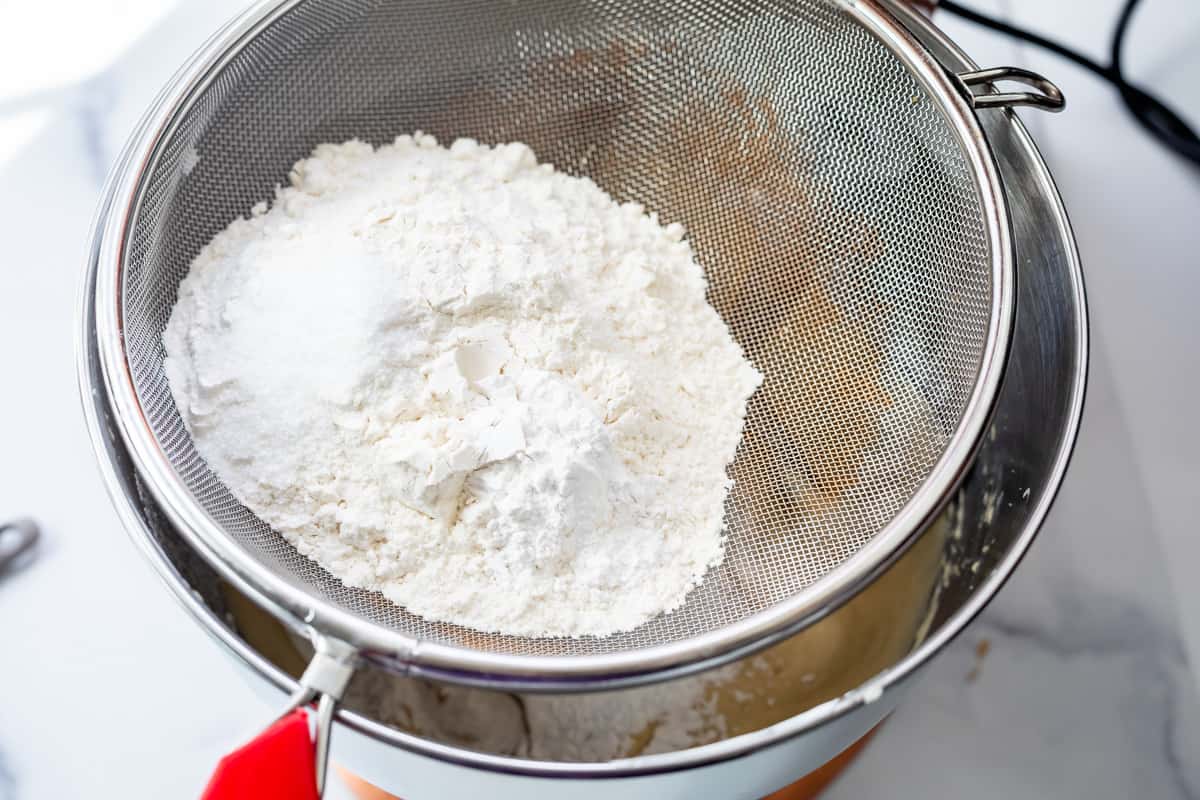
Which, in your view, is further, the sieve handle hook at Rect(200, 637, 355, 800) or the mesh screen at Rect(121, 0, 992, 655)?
the mesh screen at Rect(121, 0, 992, 655)

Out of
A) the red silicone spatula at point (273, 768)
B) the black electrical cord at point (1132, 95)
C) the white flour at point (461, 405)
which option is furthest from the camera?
the black electrical cord at point (1132, 95)

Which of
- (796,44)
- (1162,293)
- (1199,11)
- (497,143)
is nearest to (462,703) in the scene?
(497,143)

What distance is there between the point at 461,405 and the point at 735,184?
36cm

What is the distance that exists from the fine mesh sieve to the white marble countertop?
188 mm

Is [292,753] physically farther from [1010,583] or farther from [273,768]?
[1010,583]

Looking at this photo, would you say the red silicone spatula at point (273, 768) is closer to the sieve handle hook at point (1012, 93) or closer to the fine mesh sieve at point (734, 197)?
the fine mesh sieve at point (734, 197)

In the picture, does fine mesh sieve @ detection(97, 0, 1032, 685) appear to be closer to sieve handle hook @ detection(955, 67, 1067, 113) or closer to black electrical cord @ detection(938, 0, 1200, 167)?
sieve handle hook @ detection(955, 67, 1067, 113)

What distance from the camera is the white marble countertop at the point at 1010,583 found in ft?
2.59

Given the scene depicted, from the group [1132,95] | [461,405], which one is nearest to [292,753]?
[461,405]

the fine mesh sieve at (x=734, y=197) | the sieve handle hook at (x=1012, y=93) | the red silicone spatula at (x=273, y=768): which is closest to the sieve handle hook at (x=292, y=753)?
the red silicone spatula at (x=273, y=768)

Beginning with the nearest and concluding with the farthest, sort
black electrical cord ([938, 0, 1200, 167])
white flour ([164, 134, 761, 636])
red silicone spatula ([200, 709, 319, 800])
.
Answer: red silicone spatula ([200, 709, 319, 800]) < white flour ([164, 134, 761, 636]) < black electrical cord ([938, 0, 1200, 167])

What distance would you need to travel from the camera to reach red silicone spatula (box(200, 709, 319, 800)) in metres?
0.48

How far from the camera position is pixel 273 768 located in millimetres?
493

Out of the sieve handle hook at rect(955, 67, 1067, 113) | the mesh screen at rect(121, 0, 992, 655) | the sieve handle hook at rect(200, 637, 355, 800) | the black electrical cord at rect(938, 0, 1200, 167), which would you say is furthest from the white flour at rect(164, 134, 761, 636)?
the black electrical cord at rect(938, 0, 1200, 167)
